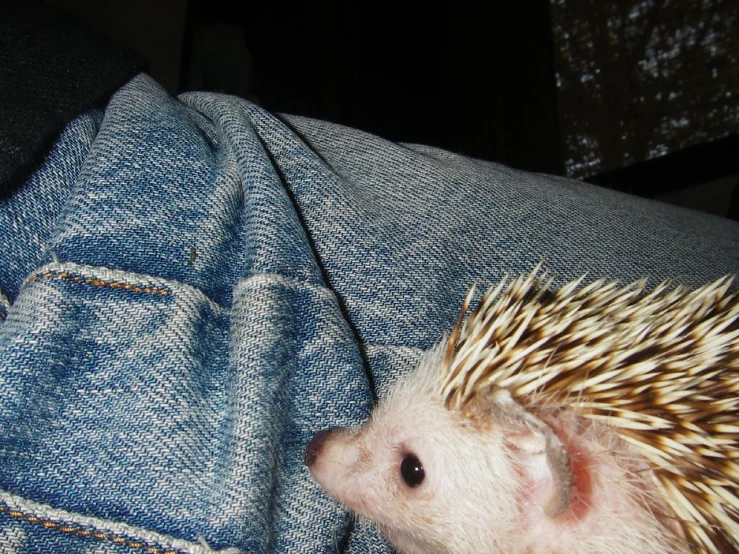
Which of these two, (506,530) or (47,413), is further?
(506,530)

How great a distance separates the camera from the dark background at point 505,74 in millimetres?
2551

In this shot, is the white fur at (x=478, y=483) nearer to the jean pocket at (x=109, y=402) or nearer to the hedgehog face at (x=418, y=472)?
the hedgehog face at (x=418, y=472)

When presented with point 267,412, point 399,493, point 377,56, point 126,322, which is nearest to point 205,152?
point 126,322

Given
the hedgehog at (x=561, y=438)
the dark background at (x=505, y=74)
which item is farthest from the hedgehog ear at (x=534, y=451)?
the dark background at (x=505, y=74)

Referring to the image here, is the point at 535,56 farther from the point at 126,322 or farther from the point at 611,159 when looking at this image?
the point at 126,322

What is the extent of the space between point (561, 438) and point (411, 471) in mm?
212

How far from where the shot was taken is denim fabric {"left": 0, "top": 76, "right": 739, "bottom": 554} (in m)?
0.56

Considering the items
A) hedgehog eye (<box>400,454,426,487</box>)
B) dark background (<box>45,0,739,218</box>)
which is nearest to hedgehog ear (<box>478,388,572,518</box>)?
hedgehog eye (<box>400,454,426,487</box>)

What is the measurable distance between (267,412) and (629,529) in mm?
454

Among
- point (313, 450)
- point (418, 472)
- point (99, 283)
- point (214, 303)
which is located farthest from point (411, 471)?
point (99, 283)

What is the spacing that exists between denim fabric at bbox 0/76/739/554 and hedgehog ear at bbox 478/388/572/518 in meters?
0.18

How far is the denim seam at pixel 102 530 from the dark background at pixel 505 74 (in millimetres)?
2292

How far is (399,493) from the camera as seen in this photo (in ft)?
2.49

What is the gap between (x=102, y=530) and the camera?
551 millimetres
